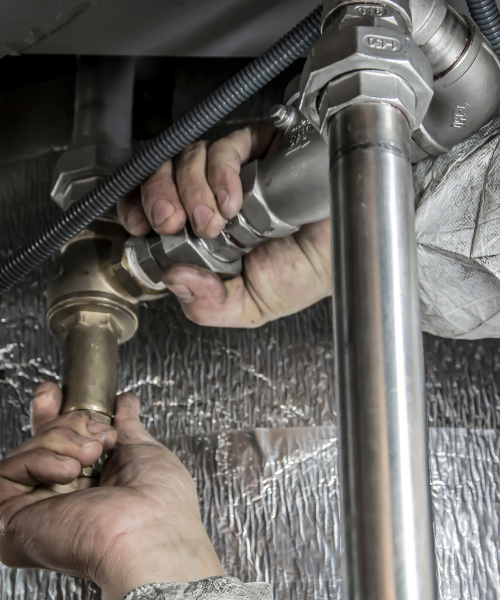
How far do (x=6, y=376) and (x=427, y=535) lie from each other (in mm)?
495

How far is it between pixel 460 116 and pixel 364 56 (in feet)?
0.47

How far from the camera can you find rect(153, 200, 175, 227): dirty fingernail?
1.56ft

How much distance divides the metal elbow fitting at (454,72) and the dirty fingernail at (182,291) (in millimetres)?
224

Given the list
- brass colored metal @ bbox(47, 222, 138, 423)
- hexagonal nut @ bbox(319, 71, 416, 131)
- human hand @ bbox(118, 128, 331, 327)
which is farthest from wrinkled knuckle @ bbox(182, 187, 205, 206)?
hexagonal nut @ bbox(319, 71, 416, 131)

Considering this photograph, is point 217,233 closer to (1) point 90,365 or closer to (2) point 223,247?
(2) point 223,247

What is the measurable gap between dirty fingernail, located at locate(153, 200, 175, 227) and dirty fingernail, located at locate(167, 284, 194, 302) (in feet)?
0.20

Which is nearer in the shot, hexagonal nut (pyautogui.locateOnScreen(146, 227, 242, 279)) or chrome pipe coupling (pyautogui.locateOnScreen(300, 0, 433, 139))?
chrome pipe coupling (pyautogui.locateOnScreen(300, 0, 433, 139))

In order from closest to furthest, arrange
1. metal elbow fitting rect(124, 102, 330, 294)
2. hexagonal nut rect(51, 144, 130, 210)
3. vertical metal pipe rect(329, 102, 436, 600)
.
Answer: vertical metal pipe rect(329, 102, 436, 600) < metal elbow fitting rect(124, 102, 330, 294) < hexagonal nut rect(51, 144, 130, 210)

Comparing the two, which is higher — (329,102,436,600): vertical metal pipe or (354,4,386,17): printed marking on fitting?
(354,4,386,17): printed marking on fitting

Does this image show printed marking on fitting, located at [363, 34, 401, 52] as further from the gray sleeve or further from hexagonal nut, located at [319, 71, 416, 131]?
the gray sleeve

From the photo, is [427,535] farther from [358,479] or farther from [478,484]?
[478,484]

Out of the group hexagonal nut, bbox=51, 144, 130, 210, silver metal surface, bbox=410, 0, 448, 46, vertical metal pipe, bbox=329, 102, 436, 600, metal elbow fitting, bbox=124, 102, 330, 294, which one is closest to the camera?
vertical metal pipe, bbox=329, 102, 436, 600

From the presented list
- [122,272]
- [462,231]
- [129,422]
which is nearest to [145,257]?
[122,272]

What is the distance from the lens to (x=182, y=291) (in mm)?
517
